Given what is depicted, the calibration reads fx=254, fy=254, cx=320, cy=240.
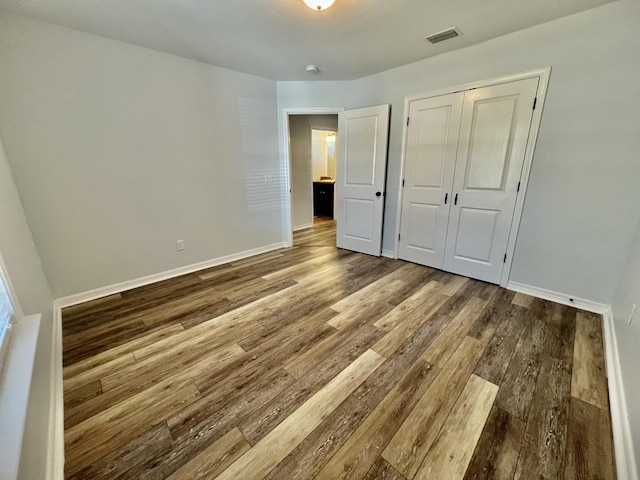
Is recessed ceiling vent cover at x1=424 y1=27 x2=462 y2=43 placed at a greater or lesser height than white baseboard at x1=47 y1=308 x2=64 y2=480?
greater

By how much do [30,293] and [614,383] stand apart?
370 centimetres

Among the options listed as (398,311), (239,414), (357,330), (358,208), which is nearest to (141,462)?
(239,414)

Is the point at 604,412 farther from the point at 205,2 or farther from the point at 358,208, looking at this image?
the point at 205,2

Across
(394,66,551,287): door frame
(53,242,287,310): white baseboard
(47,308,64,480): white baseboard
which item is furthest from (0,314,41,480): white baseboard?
(394,66,551,287): door frame

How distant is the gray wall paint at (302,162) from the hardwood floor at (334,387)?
313 centimetres

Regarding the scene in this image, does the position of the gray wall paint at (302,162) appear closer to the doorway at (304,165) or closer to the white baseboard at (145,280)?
the doorway at (304,165)

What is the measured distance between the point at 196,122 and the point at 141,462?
3.09 metres

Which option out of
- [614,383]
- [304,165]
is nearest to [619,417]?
[614,383]

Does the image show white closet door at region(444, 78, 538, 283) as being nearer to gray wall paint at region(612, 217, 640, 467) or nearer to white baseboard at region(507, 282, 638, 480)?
white baseboard at region(507, 282, 638, 480)

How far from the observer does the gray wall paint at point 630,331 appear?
1.20 metres

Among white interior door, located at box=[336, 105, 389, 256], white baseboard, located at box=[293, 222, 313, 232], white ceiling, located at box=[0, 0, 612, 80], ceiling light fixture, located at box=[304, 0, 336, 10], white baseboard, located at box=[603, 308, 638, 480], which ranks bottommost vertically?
white baseboard, located at box=[293, 222, 313, 232]

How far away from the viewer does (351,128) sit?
11.9 feet

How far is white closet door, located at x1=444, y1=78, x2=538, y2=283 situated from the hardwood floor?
510 mm

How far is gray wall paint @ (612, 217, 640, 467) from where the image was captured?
120 centimetres
